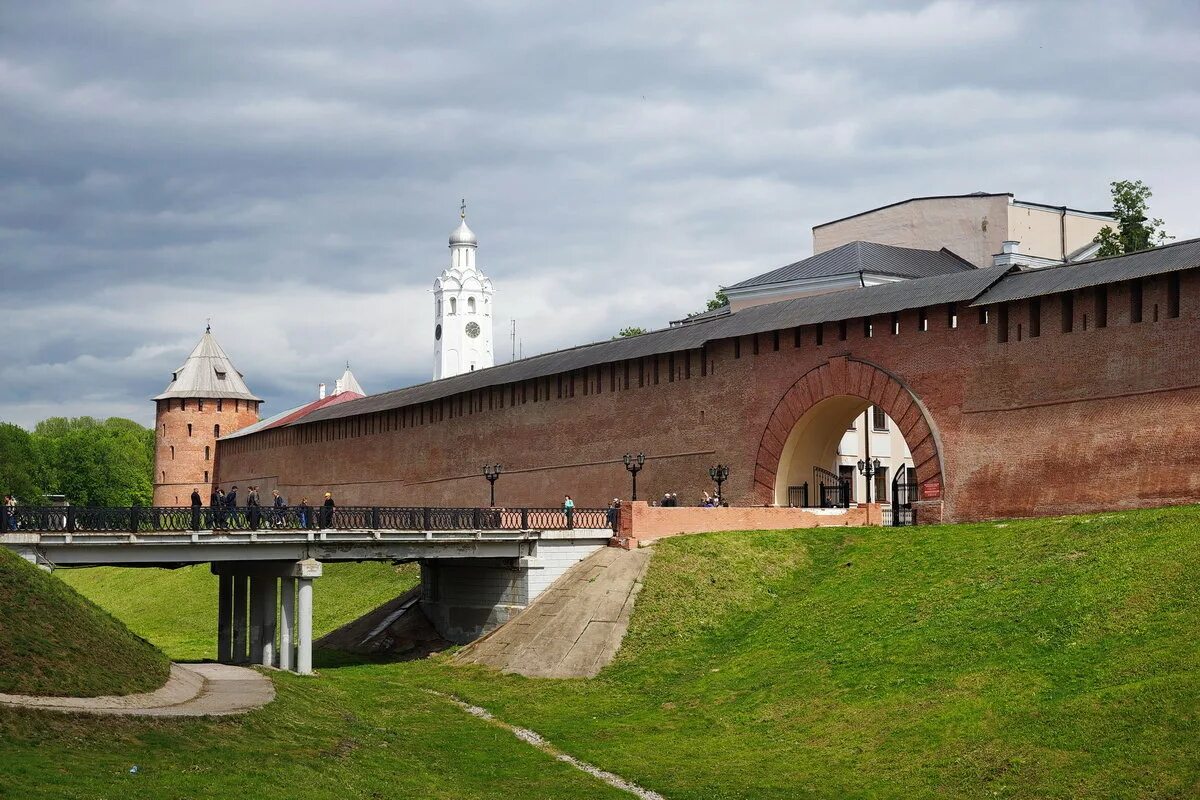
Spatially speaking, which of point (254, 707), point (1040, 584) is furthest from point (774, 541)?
point (254, 707)

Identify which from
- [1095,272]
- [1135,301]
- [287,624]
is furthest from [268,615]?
[1135,301]

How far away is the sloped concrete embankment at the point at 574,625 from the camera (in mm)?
28156

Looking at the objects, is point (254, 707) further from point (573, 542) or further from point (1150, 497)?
point (1150, 497)

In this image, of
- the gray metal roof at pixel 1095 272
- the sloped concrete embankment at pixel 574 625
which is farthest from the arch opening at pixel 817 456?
the sloped concrete embankment at pixel 574 625

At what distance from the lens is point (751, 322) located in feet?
127

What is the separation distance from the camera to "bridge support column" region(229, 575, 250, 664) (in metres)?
33.1

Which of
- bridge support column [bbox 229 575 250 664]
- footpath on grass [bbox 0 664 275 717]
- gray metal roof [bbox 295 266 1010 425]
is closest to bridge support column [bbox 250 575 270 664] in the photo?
bridge support column [bbox 229 575 250 664]

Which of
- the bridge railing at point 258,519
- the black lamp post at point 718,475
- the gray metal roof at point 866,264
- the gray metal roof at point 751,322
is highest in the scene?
the gray metal roof at point 866,264

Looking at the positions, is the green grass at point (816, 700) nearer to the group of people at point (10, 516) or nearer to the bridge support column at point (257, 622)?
the bridge support column at point (257, 622)

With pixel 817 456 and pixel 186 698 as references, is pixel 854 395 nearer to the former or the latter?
pixel 817 456

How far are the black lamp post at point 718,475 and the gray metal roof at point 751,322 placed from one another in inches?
132

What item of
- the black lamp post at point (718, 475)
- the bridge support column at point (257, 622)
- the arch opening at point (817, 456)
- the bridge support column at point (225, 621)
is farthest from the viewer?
the black lamp post at point (718, 475)

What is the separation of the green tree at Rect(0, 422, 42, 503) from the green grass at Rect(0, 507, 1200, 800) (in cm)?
5155

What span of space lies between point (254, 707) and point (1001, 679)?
401 inches
